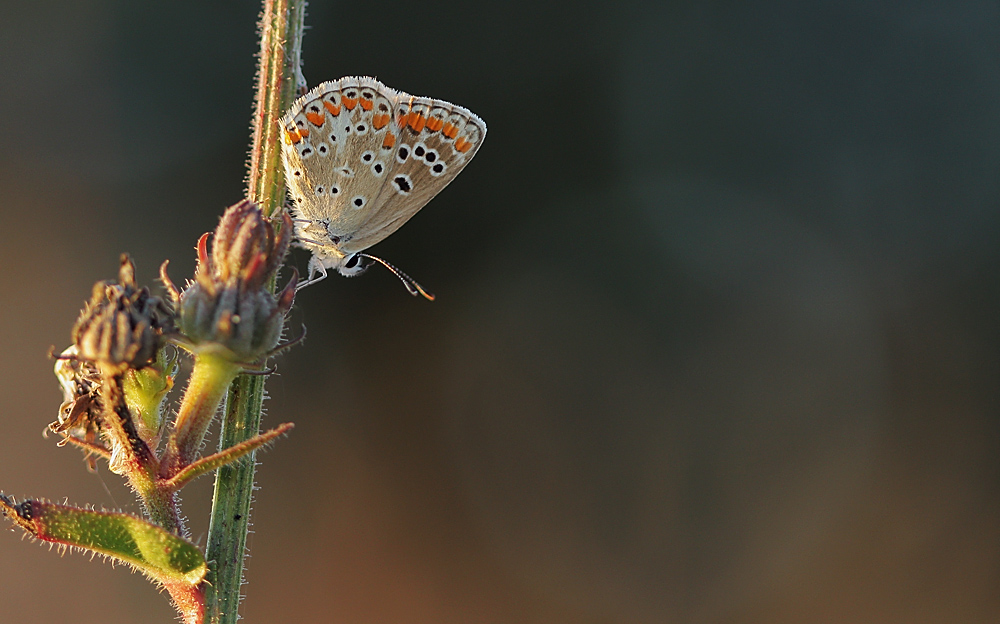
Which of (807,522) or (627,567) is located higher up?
(807,522)

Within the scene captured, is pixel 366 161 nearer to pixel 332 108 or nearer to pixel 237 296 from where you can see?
pixel 332 108

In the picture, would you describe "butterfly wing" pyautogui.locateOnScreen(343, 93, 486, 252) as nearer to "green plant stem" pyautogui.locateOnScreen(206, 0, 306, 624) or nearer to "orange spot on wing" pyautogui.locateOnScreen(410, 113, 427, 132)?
"orange spot on wing" pyautogui.locateOnScreen(410, 113, 427, 132)

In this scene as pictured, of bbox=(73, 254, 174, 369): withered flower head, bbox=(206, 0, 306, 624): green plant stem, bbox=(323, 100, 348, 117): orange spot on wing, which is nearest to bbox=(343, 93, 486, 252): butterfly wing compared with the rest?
bbox=(323, 100, 348, 117): orange spot on wing

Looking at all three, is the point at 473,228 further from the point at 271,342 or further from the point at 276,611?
the point at 271,342

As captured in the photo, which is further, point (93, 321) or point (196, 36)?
point (196, 36)

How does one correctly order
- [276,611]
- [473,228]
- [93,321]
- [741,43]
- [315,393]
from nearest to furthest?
[93,321] < [276,611] < [315,393] < [473,228] < [741,43]

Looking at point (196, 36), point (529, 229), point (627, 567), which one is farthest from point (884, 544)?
point (196, 36)

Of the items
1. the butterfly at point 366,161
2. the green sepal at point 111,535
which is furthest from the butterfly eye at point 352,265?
the green sepal at point 111,535

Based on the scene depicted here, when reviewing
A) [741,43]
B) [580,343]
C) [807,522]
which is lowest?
[807,522]
